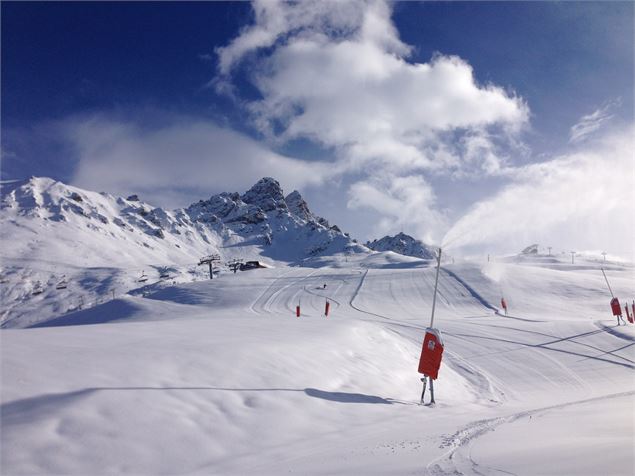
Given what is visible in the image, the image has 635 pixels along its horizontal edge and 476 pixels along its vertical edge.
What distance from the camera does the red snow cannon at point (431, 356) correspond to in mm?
11055

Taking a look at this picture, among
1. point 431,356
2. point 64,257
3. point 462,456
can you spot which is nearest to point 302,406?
point 462,456

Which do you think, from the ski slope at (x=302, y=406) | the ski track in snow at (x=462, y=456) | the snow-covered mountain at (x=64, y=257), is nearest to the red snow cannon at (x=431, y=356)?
the ski slope at (x=302, y=406)

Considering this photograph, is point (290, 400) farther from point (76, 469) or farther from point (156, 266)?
point (156, 266)

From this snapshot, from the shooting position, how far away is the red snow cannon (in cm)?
1105

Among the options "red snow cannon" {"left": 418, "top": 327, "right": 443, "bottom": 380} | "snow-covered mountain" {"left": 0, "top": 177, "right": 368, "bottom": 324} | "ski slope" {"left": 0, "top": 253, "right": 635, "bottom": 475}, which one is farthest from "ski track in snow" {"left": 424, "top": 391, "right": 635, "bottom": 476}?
"snow-covered mountain" {"left": 0, "top": 177, "right": 368, "bottom": 324}

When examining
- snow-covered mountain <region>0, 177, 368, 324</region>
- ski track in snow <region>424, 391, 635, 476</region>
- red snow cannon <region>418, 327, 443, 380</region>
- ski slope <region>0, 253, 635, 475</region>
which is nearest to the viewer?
ski track in snow <region>424, 391, 635, 476</region>

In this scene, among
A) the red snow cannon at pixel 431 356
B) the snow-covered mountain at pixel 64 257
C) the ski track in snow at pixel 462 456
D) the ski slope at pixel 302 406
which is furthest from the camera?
the snow-covered mountain at pixel 64 257

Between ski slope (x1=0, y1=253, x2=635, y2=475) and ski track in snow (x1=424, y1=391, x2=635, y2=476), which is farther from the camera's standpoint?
ski slope (x1=0, y1=253, x2=635, y2=475)

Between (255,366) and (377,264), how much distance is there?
7918 cm

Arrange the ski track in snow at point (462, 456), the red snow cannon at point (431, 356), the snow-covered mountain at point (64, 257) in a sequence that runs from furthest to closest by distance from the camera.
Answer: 1. the snow-covered mountain at point (64, 257)
2. the red snow cannon at point (431, 356)
3. the ski track in snow at point (462, 456)

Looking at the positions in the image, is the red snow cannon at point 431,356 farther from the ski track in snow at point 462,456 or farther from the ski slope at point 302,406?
the ski track in snow at point 462,456

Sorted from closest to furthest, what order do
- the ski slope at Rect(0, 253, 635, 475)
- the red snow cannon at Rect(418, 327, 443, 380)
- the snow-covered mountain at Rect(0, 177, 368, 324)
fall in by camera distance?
the ski slope at Rect(0, 253, 635, 475) < the red snow cannon at Rect(418, 327, 443, 380) < the snow-covered mountain at Rect(0, 177, 368, 324)

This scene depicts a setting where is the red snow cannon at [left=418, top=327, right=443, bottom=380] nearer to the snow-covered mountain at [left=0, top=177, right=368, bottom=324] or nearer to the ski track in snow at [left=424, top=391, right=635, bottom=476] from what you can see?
the ski track in snow at [left=424, top=391, right=635, bottom=476]

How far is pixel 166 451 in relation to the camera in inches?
224
